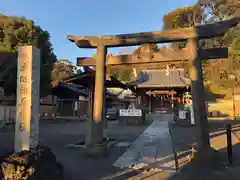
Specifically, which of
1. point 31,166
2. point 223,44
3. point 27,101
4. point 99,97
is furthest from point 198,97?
point 223,44

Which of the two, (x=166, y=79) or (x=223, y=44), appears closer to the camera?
(x=166, y=79)

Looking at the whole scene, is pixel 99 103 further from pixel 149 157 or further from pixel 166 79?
pixel 166 79

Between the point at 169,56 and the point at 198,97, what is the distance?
5.74 feet

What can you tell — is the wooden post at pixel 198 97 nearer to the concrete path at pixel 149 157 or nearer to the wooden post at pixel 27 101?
the concrete path at pixel 149 157

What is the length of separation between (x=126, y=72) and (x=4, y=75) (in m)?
34.9

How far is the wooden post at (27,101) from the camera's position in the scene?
491cm

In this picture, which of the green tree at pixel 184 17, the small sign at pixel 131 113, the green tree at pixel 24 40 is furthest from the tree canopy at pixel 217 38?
the green tree at pixel 24 40

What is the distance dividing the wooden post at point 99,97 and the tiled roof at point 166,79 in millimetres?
14293

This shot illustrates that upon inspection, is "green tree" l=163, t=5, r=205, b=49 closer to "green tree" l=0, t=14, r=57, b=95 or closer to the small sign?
"green tree" l=0, t=14, r=57, b=95

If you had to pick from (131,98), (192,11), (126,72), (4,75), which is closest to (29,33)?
(4,75)

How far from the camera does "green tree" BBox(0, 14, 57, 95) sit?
19.8m

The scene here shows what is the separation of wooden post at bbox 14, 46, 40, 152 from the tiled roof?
1726 cm

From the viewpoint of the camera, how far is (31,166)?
4.36m

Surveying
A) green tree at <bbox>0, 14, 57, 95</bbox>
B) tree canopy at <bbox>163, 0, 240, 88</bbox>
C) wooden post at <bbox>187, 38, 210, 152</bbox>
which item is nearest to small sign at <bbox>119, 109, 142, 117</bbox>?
green tree at <bbox>0, 14, 57, 95</bbox>
